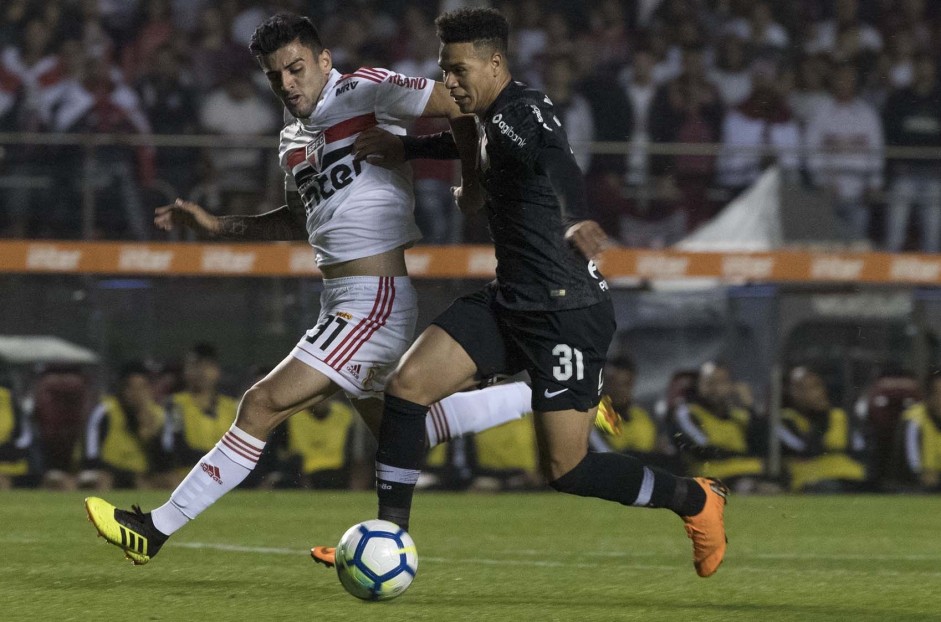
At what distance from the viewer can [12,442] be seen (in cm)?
1118

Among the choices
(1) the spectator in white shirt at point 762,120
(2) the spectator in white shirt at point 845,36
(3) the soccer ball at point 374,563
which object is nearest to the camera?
(3) the soccer ball at point 374,563

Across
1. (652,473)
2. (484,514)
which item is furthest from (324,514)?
(652,473)

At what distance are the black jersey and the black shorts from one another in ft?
0.16

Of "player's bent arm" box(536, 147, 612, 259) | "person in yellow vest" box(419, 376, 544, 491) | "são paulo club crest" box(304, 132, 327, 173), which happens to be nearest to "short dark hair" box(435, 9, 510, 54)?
"player's bent arm" box(536, 147, 612, 259)

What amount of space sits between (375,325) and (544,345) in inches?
29.5

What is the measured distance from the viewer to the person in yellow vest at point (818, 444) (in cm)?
1160

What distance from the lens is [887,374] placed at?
11.8m

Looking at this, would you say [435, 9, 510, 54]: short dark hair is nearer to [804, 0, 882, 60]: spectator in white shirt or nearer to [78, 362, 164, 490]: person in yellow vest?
[78, 362, 164, 490]: person in yellow vest

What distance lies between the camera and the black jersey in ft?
17.2

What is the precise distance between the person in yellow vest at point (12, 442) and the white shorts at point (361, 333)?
5921 millimetres

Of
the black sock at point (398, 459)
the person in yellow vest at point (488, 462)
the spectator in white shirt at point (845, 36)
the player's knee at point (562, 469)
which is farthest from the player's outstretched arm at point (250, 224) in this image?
the spectator in white shirt at point (845, 36)

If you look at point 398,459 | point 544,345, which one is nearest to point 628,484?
point 544,345

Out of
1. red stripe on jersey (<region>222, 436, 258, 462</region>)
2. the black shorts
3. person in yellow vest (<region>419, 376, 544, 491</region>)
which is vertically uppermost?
the black shorts

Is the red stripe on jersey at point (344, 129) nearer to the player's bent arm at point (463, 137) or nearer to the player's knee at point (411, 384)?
the player's bent arm at point (463, 137)
